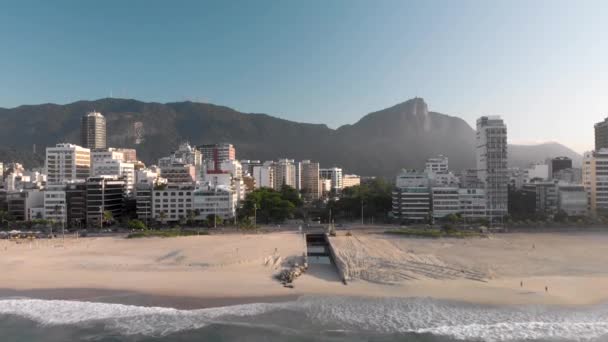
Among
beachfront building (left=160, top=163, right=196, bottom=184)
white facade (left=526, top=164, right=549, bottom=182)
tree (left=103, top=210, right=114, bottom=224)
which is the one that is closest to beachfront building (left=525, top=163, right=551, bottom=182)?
white facade (left=526, top=164, right=549, bottom=182)

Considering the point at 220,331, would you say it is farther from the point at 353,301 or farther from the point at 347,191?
the point at 347,191

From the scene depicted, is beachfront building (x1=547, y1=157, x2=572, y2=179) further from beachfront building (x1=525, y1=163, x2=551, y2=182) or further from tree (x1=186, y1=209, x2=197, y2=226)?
tree (x1=186, y1=209, x2=197, y2=226)

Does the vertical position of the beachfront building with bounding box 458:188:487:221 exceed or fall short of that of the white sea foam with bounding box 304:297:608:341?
it exceeds it

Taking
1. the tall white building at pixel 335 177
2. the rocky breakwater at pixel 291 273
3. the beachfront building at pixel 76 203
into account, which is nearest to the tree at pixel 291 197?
the beachfront building at pixel 76 203

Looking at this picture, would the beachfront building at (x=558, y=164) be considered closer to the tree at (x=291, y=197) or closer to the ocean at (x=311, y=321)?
the tree at (x=291, y=197)

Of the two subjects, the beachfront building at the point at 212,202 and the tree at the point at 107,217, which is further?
the beachfront building at the point at 212,202

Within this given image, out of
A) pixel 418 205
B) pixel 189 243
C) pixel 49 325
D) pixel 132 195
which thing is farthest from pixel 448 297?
pixel 132 195
